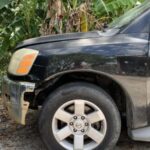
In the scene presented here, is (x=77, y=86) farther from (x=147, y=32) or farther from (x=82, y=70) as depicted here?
(x=147, y=32)

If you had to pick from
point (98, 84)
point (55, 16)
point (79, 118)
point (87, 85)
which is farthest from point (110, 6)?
point (79, 118)

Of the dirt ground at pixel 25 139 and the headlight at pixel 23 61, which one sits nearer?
the headlight at pixel 23 61

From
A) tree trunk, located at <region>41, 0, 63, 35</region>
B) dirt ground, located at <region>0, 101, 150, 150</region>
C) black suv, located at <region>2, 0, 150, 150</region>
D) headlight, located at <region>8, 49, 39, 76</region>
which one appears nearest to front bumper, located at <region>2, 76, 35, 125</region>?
black suv, located at <region>2, 0, 150, 150</region>

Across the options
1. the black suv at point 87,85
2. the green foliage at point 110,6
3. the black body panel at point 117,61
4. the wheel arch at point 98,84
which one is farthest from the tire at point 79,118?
the green foliage at point 110,6

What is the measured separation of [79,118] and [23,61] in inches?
35.5

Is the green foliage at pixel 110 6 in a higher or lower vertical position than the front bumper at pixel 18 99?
higher

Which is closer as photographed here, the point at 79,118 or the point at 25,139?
the point at 79,118

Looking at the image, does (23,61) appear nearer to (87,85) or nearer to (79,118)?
(87,85)

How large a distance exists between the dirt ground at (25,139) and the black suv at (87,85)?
0.52 metres

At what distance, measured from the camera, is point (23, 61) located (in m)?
4.94

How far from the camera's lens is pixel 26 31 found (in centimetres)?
821

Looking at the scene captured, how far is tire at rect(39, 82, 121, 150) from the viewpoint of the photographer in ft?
15.8

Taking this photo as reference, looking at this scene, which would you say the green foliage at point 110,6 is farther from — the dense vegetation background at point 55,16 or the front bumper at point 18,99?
the front bumper at point 18,99

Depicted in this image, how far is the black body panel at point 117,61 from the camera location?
15.5ft
